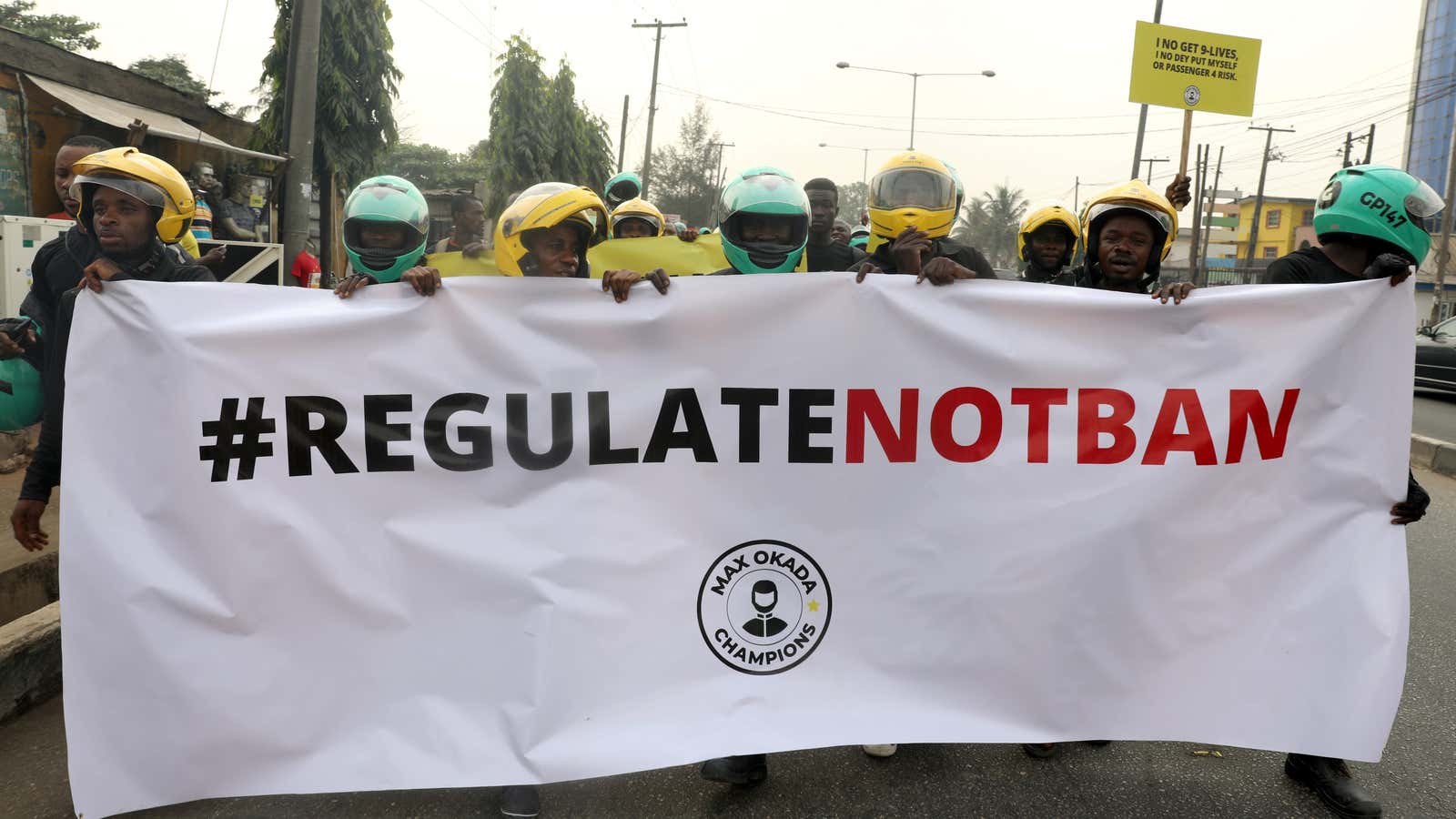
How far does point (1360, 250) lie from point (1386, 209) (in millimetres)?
164

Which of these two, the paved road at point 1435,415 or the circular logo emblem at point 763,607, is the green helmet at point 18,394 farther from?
the paved road at point 1435,415

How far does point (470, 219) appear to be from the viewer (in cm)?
750

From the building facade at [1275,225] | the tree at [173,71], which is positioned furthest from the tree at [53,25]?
the building facade at [1275,225]

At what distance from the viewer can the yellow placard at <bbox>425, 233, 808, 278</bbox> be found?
5.04 meters

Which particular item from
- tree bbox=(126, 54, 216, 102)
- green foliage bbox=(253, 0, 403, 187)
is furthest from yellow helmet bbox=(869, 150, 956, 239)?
tree bbox=(126, 54, 216, 102)

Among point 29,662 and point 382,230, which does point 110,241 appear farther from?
point 29,662

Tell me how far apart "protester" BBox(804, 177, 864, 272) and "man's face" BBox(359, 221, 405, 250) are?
83.8 inches

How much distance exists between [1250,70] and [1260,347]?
117 inches

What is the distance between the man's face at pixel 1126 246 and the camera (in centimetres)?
344

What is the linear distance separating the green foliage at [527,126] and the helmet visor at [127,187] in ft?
53.9

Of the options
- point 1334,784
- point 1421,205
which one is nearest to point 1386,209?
point 1421,205

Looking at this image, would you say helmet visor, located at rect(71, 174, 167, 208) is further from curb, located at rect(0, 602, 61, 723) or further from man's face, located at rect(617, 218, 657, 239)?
man's face, located at rect(617, 218, 657, 239)

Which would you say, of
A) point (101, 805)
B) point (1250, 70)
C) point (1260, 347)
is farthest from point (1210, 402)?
point (101, 805)

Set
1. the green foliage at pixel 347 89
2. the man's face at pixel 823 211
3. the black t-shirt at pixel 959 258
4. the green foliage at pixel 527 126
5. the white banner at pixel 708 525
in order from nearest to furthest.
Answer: the white banner at pixel 708 525
the black t-shirt at pixel 959 258
the man's face at pixel 823 211
the green foliage at pixel 347 89
the green foliage at pixel 527 126
